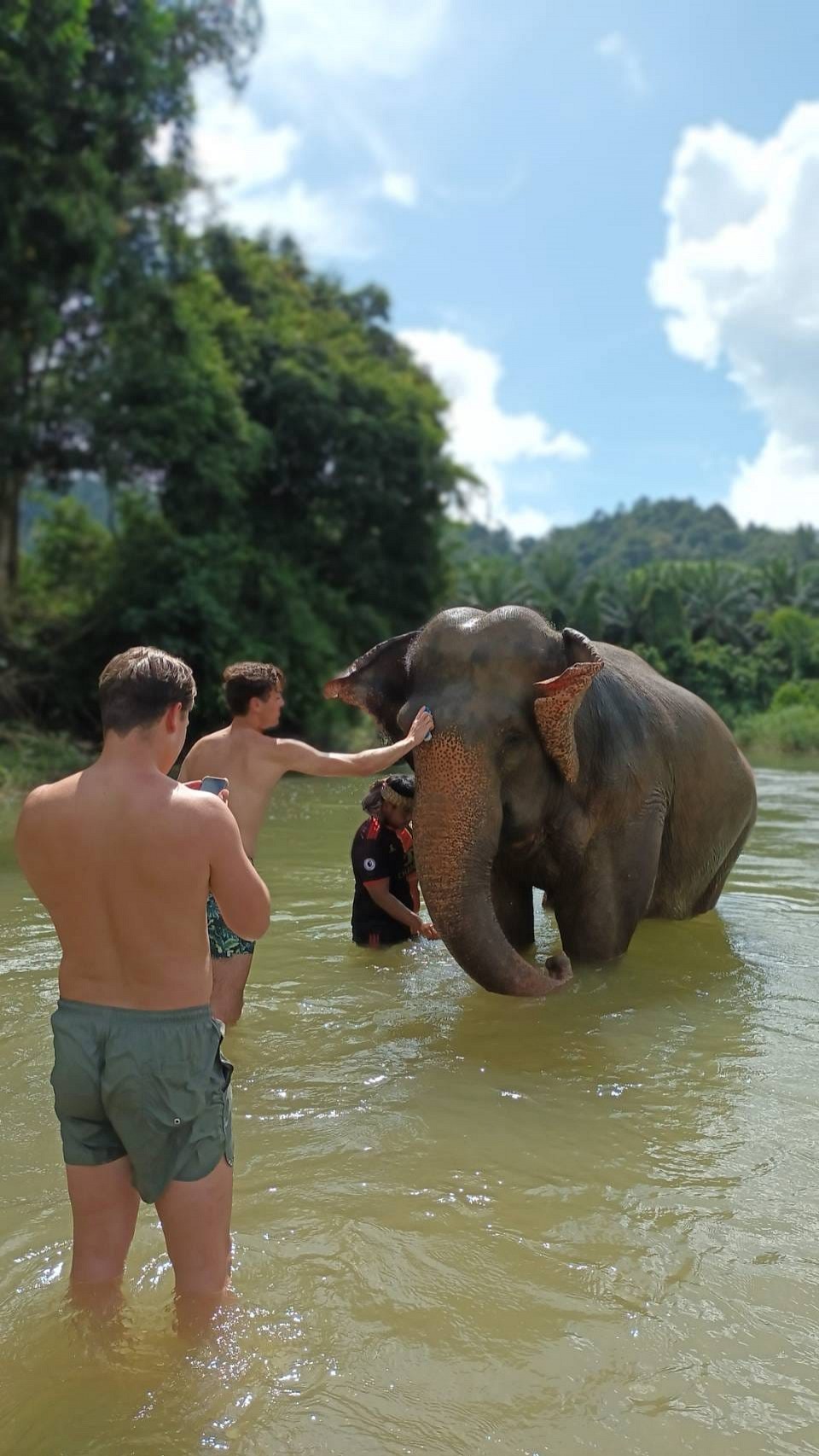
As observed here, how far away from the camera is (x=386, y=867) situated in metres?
6.17

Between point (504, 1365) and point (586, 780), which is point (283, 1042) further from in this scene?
point (504, 1365)

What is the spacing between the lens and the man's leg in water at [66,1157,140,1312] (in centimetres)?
263

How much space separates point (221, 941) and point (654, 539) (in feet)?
365

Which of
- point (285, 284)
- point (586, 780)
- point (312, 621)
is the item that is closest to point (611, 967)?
point (586, 780)

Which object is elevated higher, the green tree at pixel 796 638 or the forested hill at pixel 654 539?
the forested hill at pixel 654 539

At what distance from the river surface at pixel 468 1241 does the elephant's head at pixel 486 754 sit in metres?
0.52

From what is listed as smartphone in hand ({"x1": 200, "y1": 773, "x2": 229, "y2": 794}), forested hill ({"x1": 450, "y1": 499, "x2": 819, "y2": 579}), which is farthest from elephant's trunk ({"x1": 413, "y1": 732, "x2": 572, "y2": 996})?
forested hill ({"x1": 450, "y1": 499, "x2": 819, "y2": 579})

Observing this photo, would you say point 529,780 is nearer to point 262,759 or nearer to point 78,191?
point 262,759

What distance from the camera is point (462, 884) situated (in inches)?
181

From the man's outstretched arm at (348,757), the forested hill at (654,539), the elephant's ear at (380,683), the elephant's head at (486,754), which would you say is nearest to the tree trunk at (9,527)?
the elephant's ear at (380,683)

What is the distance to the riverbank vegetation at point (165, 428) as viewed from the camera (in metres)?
17.9

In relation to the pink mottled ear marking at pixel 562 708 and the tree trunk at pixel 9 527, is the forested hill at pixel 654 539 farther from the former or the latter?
the pink mottled ear marking at pixel 562 708

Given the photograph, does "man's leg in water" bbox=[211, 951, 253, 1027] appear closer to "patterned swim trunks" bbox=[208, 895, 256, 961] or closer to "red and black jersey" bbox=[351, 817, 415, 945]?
"patterned swim trunks" bbox=[208, 895, 256, 961]

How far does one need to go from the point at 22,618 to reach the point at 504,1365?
21.4 m
